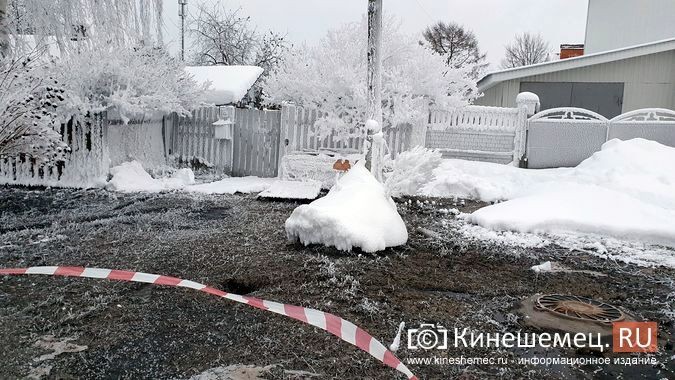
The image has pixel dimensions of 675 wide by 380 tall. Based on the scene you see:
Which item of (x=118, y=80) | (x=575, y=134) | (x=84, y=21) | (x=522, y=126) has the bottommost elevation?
(x=575, y=134)

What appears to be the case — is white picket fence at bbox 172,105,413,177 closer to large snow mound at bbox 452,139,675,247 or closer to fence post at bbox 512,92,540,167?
large snow mound at bbox 452,139,675,247

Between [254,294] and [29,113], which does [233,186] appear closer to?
[29,113]

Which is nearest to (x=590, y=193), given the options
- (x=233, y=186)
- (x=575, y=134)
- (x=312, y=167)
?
(x=575, y=134)

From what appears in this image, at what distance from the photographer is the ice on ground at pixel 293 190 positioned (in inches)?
375

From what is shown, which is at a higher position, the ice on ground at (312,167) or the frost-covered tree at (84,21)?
the frost-covered tree at (84,21)

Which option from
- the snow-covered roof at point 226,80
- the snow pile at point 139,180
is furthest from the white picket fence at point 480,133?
the snow pile at point 139,180

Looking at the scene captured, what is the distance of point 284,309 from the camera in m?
3.91

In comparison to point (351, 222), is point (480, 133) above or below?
above

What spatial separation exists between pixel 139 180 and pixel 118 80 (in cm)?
207

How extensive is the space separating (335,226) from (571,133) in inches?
368

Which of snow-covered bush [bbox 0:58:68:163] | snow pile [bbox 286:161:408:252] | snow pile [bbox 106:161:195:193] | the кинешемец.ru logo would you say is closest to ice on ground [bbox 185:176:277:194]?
snow pile [bbox 106:161:195:193]

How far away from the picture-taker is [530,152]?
12.9 metres

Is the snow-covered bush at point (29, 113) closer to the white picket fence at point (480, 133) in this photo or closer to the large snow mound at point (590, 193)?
the large snow mound at point (590, 193)

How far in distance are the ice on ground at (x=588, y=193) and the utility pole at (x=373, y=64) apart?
2.05m
